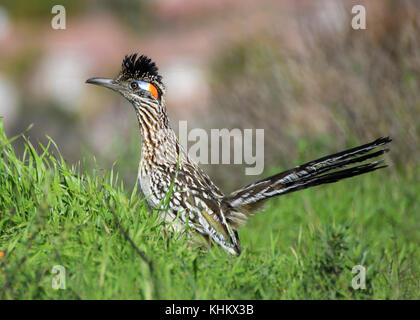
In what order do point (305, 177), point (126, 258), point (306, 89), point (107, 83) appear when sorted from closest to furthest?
1. point (126, 258)
2. point (305, 177)
3. point (107, 83)
4. point (306, 89)

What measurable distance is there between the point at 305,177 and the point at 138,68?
201cm

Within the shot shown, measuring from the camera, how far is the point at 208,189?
5820 millimetres

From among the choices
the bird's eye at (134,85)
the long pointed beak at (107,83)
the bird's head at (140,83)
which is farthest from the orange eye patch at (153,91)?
the long pointed beak at (107,83)

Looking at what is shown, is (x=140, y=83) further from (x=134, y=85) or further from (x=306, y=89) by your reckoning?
(x=306, y=89)

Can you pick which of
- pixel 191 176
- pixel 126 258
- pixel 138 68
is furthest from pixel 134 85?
pixel 126 258

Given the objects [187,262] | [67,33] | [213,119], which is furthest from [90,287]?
[67,33]

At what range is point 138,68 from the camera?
620 cm

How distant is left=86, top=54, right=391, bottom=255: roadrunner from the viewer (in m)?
5.14

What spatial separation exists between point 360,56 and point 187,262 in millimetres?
5317

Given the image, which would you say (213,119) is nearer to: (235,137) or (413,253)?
(235,137)

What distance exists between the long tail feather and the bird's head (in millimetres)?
1283

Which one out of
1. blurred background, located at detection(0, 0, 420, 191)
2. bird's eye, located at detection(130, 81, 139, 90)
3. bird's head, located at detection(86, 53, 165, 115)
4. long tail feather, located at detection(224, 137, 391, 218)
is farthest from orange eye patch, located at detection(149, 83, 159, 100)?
long tail feather, located at detection(224, 137, 391, 218)

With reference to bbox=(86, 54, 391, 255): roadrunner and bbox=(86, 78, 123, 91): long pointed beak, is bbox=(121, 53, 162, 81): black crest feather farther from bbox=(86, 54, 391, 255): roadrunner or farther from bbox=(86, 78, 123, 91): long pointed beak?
bbox=(86, 78, 123, 91): long pointed beak

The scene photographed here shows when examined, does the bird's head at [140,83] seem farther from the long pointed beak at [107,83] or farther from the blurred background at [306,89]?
the blurred background at [306,89]
